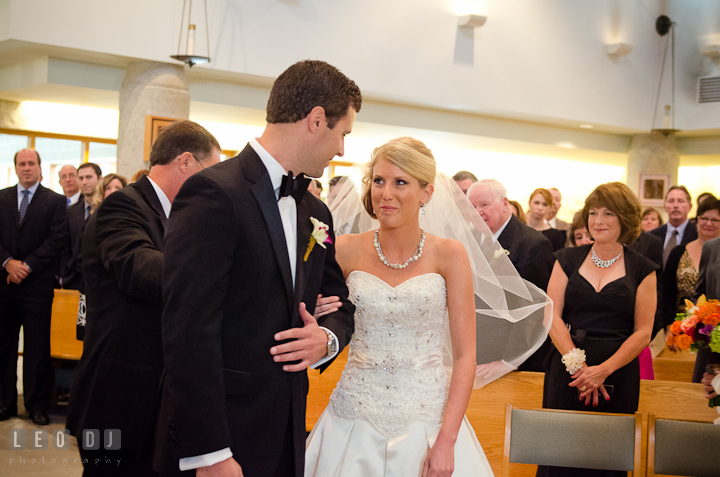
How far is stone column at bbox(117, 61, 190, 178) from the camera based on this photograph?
7.30m

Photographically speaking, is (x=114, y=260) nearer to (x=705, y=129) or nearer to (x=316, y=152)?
(x=316, y=152)

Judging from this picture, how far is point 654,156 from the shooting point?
38.2ft

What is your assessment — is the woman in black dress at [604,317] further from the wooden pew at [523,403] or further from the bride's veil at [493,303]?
the bride's veil at [493,303]

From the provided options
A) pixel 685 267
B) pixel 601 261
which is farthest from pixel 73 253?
pixel 685 267

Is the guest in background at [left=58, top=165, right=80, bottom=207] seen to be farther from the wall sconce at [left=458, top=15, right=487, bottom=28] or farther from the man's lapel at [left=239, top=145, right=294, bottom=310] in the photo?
the man's lapel at [left=239, top=145, right=294, bottom=310]

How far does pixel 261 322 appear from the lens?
1668mm

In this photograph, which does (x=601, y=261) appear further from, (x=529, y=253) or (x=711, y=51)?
(x=711, y=51)

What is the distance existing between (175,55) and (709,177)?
10003mm

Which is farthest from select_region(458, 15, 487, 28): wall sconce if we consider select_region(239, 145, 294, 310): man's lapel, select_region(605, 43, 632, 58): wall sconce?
select_region(239, 145, 294, 310): man's lapel

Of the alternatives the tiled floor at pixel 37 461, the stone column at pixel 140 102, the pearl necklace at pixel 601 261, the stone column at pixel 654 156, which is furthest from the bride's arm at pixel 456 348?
the stone column at pixel 654 156

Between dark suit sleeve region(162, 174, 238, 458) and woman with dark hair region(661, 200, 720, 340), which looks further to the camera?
woman with dark hair region(661, 200, 720, 340)

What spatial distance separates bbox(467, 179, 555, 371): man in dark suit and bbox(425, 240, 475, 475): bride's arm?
1631mm

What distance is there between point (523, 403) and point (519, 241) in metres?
1.08

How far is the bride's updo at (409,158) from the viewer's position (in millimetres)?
2498
